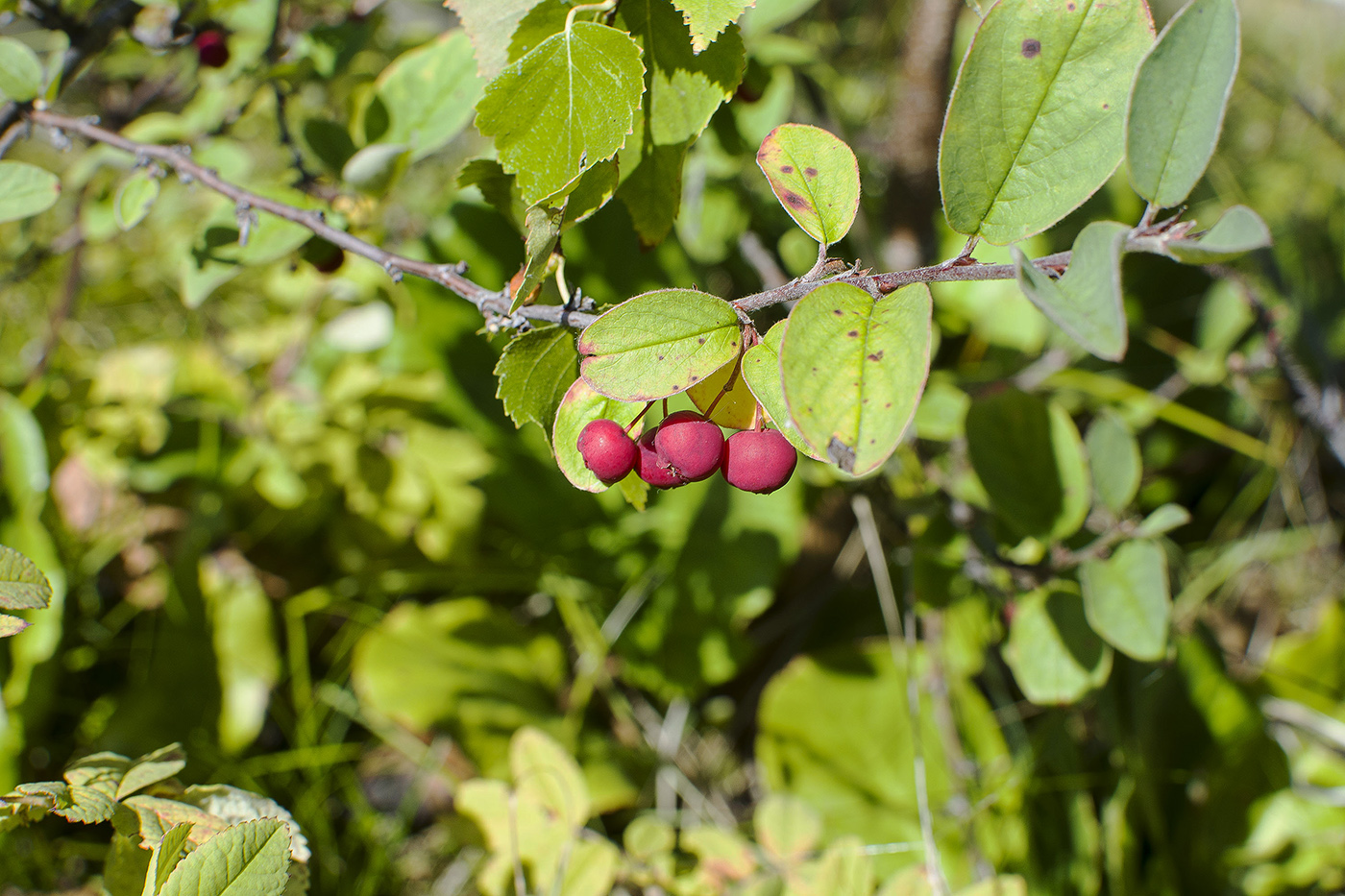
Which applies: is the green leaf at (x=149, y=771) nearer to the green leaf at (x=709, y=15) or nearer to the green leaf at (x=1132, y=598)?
the green leaf at (x=709, y=15)

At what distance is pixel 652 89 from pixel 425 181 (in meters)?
1.98

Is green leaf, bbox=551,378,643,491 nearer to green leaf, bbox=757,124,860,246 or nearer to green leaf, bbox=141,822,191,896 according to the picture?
green leaf, bbox=757,124,860,246

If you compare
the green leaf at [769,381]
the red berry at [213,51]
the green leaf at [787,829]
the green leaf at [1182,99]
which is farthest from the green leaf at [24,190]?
the green leaf at [787,829]

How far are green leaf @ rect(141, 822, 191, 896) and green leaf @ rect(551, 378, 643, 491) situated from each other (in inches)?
18.7

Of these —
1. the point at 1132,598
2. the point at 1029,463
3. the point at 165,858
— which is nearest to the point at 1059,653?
the point at 1132,598

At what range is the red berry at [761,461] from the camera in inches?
25.5

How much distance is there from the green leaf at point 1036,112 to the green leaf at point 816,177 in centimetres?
8

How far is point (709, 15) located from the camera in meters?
0.69

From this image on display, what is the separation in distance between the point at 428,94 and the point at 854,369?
81 cm

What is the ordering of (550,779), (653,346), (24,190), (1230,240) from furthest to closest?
1. (550,779)
2. (24,190)
3. (653,346)
4. (1230,240)

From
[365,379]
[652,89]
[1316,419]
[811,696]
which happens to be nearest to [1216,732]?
[1316,419]

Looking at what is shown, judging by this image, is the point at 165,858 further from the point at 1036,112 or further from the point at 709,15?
the point at 1036,112

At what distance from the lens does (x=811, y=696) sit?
160cm

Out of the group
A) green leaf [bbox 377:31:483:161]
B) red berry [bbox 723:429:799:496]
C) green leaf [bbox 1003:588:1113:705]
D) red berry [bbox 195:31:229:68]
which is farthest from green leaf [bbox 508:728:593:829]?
red berry [bbox 195:31:229:68]
